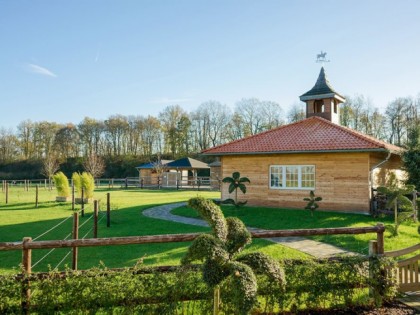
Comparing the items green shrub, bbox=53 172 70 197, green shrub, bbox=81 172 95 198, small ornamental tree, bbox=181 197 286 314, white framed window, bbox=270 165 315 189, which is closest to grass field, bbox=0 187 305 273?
small ornamental tree, bbox=181 197 286 314

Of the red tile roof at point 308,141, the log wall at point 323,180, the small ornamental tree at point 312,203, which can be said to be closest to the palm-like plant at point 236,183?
the log wall at point 323,180

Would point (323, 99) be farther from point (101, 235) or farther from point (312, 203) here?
point (101, 235)

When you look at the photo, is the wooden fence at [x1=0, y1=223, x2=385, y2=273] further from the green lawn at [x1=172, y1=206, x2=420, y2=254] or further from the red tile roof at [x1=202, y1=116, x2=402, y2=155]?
the red tile roof at [x1=202, y1=116, x2=402, y2=155]

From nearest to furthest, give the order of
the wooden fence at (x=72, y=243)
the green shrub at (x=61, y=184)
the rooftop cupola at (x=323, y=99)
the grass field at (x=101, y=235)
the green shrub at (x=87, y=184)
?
the wooden fence at (x=72, y=243) → the grass field at (x=101, y=235) → the rooftop cupola at (x=323, y=99) → the green shrub at (x=87, y=184) → the green shrub at (x=61, y=184)

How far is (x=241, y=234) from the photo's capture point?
4.27 metres

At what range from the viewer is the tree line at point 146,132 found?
5431 cm

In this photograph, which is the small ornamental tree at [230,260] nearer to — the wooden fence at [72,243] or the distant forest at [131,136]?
the wooden fence at [72,243]

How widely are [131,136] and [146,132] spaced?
292 cm

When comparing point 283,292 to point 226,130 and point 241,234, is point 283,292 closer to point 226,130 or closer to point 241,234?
point 241,234

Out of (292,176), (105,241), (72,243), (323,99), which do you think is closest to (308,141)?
(292,176)

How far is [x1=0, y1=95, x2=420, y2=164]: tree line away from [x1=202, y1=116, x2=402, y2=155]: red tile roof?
33.7 meters

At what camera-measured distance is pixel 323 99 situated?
20.0 m

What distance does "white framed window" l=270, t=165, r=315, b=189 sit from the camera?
15789 mm

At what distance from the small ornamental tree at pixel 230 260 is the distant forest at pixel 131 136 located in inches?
1890
